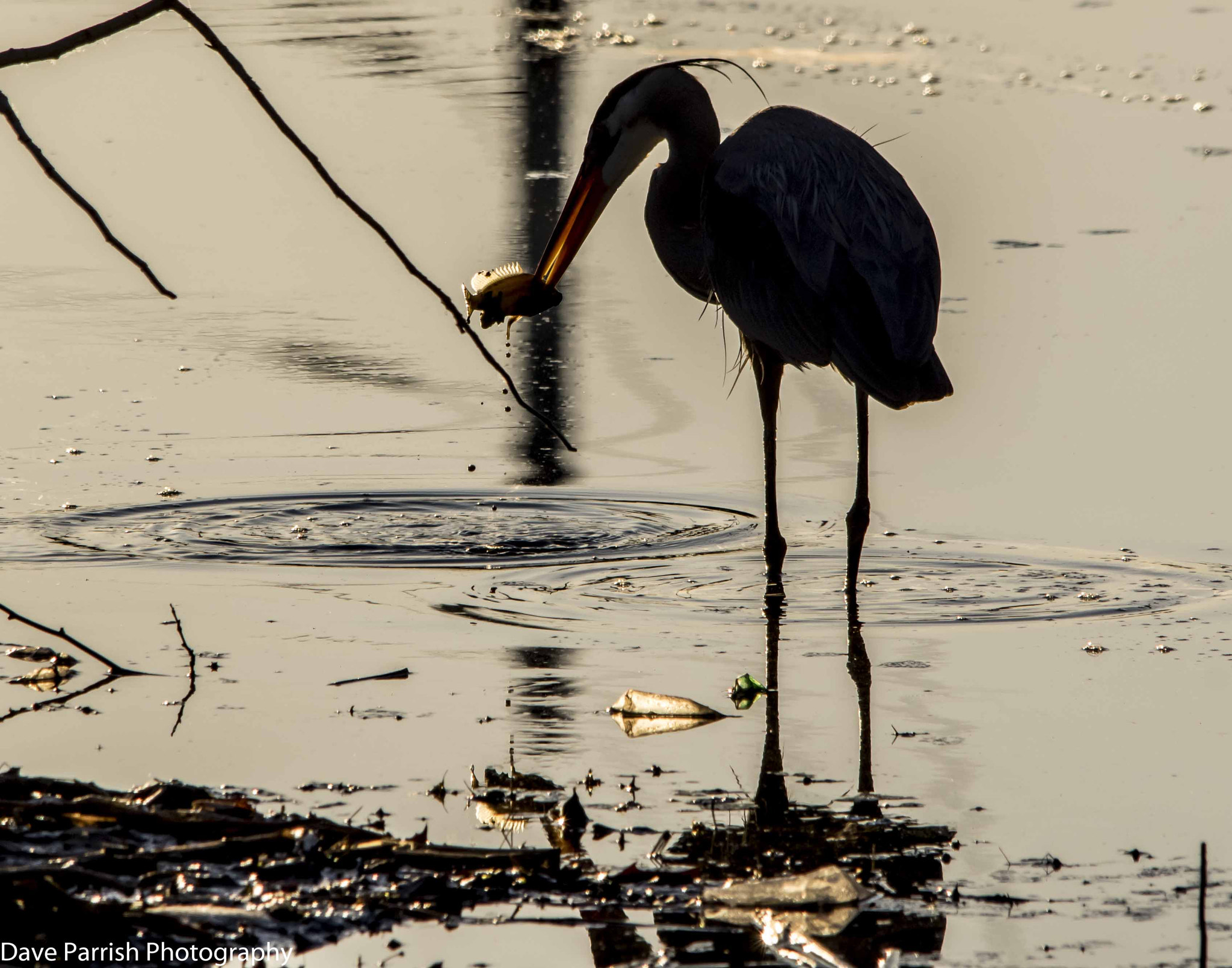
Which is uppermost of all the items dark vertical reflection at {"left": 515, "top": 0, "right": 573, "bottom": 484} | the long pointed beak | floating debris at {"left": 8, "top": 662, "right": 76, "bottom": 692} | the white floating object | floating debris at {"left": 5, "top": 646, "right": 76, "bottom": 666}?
the long pointed beak

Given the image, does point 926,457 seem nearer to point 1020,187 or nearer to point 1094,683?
point 1094,683

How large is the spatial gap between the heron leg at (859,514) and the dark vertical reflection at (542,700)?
1065 mm

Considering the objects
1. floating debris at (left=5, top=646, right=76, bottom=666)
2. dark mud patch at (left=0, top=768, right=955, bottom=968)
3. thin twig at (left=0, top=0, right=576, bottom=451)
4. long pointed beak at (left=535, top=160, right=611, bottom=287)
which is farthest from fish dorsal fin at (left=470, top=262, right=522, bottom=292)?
thin twig at (left=0, top=0, right=576, bottom=451)

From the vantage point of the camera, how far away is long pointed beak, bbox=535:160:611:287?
714 centimetres

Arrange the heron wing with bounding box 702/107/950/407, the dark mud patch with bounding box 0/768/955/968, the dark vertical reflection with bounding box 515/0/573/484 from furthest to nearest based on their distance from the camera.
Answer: the dark vertical reflection with bounding box 515/0/573/484
the heron wing with bounding box 702/107/950/407
the dark mud patch with bounding box 0/768/955/968

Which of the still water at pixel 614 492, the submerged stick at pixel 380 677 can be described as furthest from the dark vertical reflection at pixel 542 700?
the submerged stick at pixel 380 677

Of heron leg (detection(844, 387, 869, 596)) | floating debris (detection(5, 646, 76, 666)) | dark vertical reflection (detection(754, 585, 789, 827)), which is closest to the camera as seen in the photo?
dark vertical reflection (detection(754, 585, 789, 827))

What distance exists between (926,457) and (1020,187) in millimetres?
4806

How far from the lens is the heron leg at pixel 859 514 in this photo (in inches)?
239

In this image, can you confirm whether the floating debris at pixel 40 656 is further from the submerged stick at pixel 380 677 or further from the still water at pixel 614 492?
the submerged stick at pixel 380 677

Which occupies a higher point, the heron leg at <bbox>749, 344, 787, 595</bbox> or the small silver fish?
the small silver fish

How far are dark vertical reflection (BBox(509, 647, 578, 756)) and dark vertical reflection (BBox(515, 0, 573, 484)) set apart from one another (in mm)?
1988

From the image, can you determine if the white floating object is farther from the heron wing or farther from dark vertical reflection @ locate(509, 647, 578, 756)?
the heron wing

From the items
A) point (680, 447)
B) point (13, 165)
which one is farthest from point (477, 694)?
point (13, 165)
